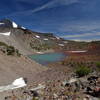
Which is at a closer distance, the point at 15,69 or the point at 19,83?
the point at 19,83

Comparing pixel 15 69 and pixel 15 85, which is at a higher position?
pixel 15 69

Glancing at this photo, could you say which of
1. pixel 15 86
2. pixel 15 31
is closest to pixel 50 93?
pixel 15 86

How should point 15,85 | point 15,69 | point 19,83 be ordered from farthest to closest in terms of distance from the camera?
1. point 15,69
2. point 19,83
3. point 15,85

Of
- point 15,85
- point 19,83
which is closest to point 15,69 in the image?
point 19,83

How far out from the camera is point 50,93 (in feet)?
38.6

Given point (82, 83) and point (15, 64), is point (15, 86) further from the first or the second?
point (15, 64)

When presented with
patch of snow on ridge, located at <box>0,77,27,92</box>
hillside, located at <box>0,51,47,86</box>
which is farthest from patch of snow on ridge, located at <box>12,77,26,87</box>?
hillside, located at <box>0,51,47,86</box>

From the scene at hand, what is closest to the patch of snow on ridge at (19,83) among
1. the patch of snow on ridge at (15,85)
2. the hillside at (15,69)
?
the patch of snow on ridge at (15,85)

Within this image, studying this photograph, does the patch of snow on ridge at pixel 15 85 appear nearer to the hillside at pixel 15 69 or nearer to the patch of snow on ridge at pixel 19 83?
the patch of snow on ridge at pixel 19 83

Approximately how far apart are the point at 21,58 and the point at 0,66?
6.26m

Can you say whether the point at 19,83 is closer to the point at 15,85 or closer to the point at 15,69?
the point at 15,85

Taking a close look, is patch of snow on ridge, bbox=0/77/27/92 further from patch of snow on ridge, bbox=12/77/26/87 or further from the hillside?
the hillside

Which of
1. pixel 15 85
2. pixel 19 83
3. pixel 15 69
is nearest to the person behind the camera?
pixel 15 85

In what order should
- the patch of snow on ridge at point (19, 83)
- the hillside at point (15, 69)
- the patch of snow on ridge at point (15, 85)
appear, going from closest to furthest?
the patch of snow on ridge at point (15, 85), the patch of snow on ridge at point (19, 83), the hillside at point (15, 69)
